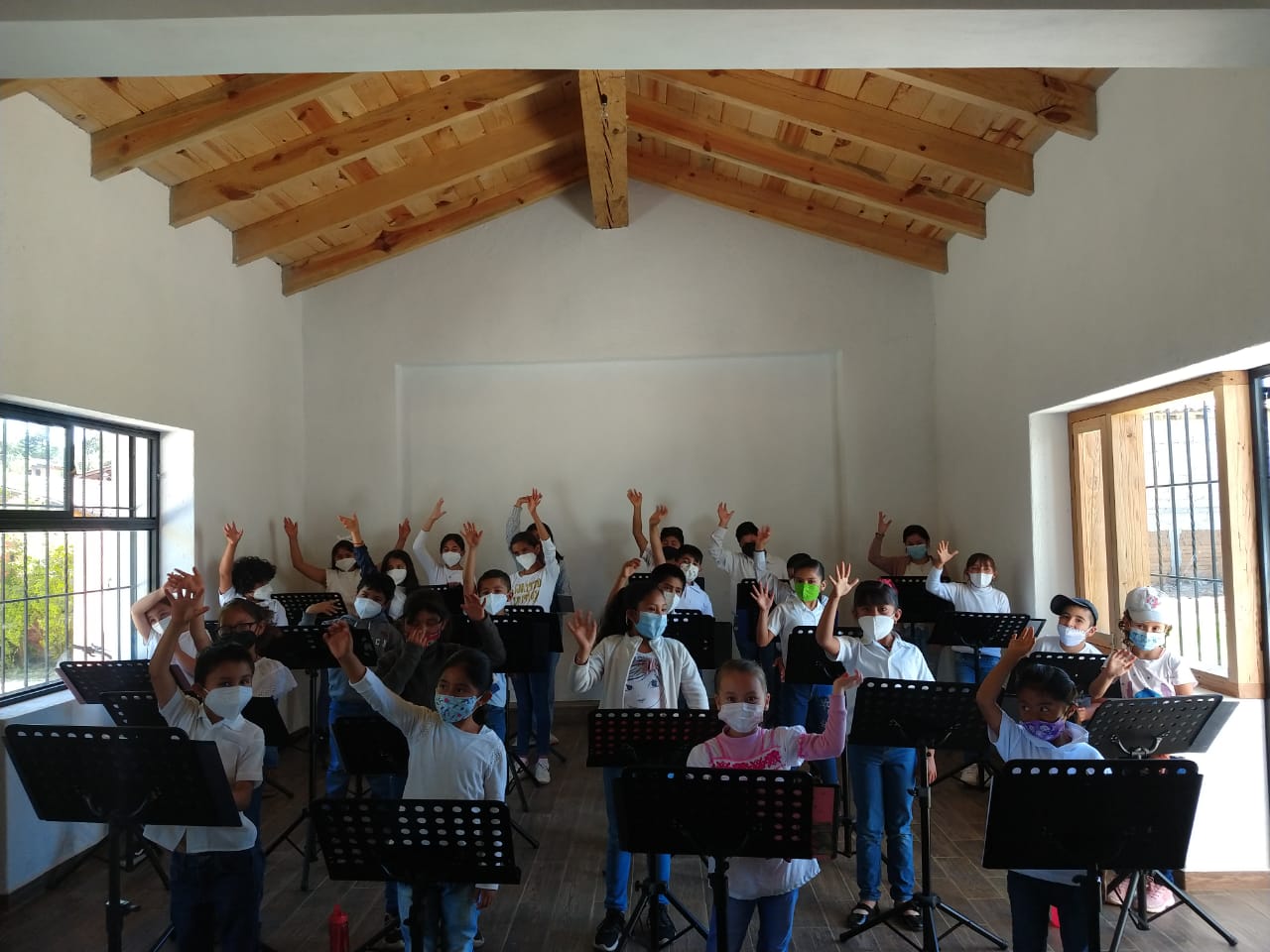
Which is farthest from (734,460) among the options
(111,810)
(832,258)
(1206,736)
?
(111,810)

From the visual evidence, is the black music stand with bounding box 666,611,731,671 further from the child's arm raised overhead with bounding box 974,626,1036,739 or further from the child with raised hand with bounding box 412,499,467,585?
the child with raised hand with bounding box 412,499,467,585

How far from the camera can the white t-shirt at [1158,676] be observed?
441 cm

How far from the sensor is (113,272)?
5457mm

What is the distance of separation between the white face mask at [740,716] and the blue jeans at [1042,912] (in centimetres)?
101

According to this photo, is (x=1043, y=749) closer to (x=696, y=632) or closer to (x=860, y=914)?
(x=860, y=914)

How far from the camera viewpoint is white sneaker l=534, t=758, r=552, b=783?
6435mm

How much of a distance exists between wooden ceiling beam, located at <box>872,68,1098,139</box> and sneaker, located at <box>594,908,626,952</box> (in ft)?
15.4

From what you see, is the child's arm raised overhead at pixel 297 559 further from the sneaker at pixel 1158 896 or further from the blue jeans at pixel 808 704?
the sneaker at pixel 1158 896

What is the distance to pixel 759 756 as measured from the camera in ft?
10.6

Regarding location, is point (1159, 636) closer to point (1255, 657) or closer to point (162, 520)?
point (1255, 657)

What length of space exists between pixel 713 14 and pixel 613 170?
4857 mm

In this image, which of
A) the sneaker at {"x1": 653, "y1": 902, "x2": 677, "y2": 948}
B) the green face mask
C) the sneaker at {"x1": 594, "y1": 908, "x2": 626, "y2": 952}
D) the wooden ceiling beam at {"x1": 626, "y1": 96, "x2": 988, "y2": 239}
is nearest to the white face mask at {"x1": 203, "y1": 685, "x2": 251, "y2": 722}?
the sneaker at {"x1": 594, "y1": 908, "x2": 626, "y2": 952}

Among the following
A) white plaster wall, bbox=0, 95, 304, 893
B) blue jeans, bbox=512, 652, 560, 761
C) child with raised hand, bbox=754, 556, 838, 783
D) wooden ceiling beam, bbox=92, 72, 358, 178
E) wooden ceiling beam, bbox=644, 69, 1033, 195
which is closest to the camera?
white plaster wall, bbox=0, 95, 304, 893

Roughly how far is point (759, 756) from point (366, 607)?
9.44ft
